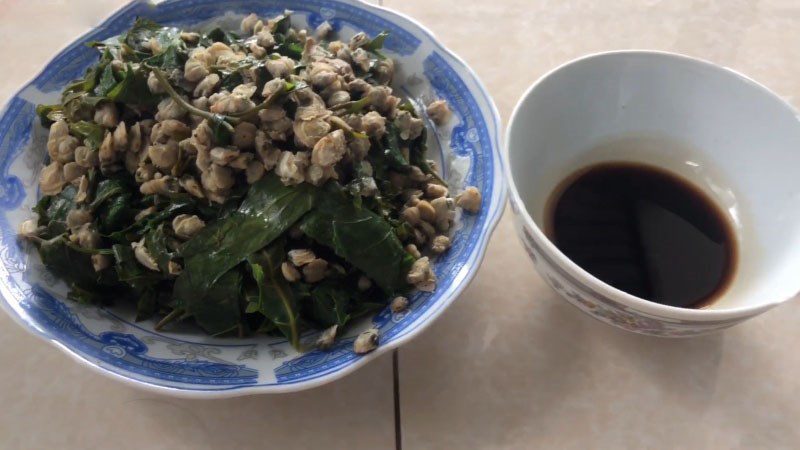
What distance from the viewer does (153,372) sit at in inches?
29.0

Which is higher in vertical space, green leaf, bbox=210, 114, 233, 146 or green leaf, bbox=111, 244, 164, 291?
green leaf, bbox=210, 114, 233, 146

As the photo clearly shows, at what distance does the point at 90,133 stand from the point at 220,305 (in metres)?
0.31

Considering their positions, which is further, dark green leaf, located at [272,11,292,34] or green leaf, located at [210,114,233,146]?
dark green leaf, located at [272,11,292,34]

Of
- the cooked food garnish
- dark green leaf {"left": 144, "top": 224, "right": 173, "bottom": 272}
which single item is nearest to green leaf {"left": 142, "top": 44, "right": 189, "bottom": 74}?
the cooked food garnish

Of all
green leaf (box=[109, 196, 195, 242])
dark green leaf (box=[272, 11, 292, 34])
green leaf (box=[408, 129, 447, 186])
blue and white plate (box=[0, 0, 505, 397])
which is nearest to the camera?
blue and white plate (box=[0, 0, 505, 397])

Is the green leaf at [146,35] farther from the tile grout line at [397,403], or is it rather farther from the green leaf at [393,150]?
the tile grout line at [397,403]

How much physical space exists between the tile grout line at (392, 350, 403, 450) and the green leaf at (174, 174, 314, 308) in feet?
0.79

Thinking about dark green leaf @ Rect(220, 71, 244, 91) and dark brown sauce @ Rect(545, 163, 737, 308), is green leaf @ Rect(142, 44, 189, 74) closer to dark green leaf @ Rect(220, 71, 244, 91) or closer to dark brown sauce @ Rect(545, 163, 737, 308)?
dark green leaf @ Rect(220, 71, 244, 91)

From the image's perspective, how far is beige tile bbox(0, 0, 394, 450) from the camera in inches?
32.2

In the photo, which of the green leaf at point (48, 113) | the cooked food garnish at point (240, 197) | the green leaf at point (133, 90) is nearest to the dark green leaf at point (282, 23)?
the cooked food garnish at point (240, 197)

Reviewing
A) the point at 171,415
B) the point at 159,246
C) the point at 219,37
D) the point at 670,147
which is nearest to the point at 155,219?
the point at 159,246

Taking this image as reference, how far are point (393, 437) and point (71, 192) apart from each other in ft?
1.84

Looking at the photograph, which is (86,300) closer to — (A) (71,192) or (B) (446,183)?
(A) (71,192)

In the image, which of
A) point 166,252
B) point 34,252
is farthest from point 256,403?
point 34,252
